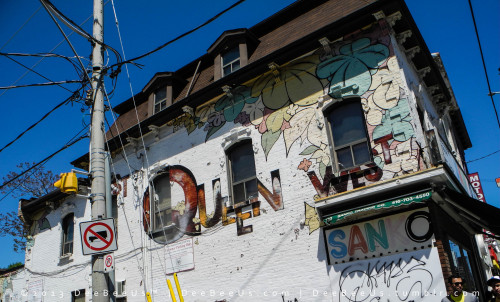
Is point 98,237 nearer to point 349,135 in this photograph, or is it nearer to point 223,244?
point 223,244

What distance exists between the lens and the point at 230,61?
13.1 metres

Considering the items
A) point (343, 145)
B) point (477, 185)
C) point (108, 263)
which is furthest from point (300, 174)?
point (477, 185)

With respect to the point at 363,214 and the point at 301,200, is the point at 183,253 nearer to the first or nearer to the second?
the point at 301,200

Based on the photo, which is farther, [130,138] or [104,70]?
[130,138]

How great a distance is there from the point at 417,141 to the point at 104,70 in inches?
265

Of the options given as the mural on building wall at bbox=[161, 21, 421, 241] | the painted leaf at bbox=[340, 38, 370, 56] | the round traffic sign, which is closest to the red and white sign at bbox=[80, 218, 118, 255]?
the round traffic sign

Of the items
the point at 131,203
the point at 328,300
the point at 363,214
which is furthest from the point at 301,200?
the point at 131,203

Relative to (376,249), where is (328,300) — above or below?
below

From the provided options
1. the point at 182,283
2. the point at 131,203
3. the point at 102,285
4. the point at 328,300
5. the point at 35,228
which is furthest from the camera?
the point at 35,228

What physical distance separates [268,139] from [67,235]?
963 centimetres

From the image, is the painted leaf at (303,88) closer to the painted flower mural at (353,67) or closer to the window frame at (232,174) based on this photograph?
the painted flower mural at (353,67)

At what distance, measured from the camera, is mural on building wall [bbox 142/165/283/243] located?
10953mm

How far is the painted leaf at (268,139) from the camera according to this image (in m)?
11.2

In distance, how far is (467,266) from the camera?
36.4ft
